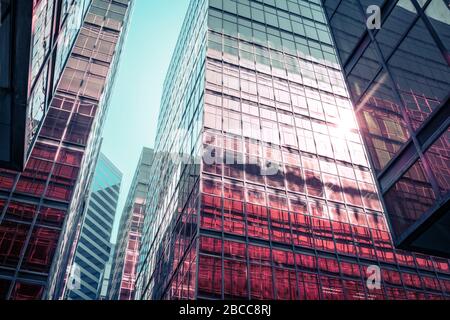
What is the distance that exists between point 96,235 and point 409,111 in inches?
4706

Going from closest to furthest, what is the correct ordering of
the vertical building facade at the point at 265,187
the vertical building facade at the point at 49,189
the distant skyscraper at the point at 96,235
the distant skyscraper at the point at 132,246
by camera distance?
the vertical building facade at the point at 265,187
the vertical building facade at the point at 49,189
the distant skyscraper at the point at 132,246
the distant skyscraper at the point at 96,235

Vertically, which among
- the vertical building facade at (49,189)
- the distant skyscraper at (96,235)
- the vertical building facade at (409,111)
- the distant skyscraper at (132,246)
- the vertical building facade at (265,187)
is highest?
the vertical building facade at (409,111)

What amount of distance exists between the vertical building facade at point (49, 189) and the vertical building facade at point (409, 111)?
27.0 meters

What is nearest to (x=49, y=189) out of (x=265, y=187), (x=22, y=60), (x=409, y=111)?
(x=265, y=187)

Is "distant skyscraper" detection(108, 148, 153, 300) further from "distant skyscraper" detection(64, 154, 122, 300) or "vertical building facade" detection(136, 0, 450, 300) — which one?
"vertical building facade" detection(136, 0, 450, 300)


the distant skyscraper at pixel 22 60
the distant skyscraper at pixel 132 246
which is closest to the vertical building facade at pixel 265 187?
the distant skyscraper at pixel 22 60

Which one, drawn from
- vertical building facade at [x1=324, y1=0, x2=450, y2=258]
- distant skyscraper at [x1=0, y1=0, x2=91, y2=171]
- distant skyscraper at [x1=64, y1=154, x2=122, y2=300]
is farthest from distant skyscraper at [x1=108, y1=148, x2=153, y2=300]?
vertical building facade at [x1=324, y1=0, x2=450, y2=258]

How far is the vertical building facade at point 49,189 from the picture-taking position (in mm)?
29828

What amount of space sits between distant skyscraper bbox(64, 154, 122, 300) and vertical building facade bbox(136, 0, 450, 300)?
59558 mm

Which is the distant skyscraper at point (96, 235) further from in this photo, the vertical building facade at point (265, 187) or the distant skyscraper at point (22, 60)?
the distant skyscraper at point (22, 60)

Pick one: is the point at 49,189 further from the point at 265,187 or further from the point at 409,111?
the point at 409,111

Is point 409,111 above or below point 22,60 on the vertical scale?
above

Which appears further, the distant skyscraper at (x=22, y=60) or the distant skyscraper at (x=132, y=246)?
the distant skyscraper at (x=132, y=246)

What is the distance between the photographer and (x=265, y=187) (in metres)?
34.1
